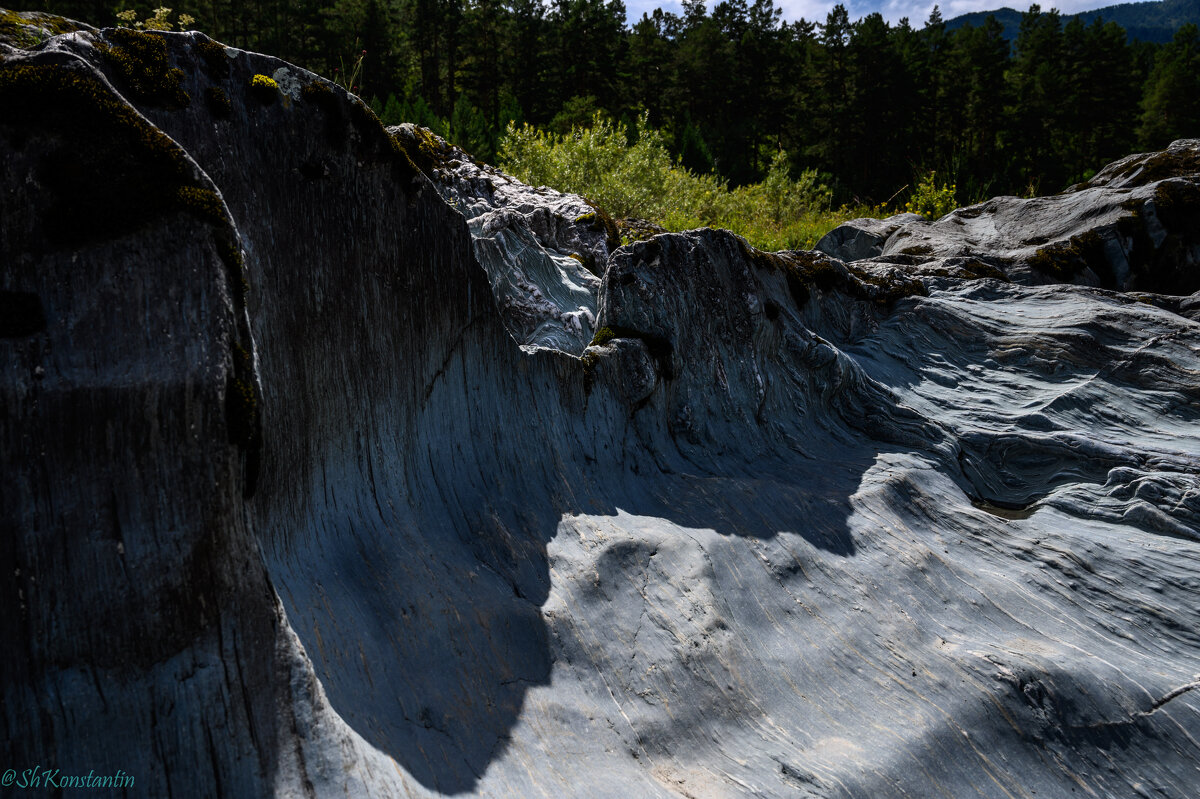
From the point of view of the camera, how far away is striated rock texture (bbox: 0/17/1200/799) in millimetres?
2260

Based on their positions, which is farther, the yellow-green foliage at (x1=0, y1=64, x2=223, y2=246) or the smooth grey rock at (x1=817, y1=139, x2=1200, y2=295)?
the smooth grey rock at (x1=817, y1=139, x2=1200, y2=295)

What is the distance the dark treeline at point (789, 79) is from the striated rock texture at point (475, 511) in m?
35.8

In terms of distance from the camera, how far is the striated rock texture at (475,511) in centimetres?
226

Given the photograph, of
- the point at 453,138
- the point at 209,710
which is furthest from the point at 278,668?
the point at 453,138

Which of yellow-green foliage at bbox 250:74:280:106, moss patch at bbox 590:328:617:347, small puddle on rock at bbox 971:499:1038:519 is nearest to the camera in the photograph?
yellow-green foliage at bbox 250:74:280:106

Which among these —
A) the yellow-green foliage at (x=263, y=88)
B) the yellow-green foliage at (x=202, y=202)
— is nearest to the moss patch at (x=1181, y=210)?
the yellow-green foliage at (x=263, y=88)

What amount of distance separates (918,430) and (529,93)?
51.0 meters

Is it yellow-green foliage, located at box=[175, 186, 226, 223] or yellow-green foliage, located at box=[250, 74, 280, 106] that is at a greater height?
yellow-green foliage, located at box=[250, 74, 280, 106]

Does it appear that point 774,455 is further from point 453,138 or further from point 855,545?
point 453,138
